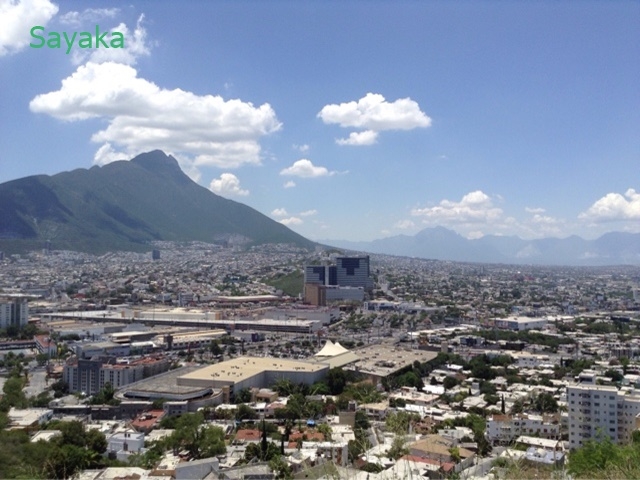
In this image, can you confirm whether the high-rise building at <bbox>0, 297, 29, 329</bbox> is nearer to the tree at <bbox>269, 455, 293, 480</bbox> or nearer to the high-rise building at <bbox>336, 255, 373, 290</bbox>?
the high-rise building at <bbox>336, 255, 373, 290</bbox>

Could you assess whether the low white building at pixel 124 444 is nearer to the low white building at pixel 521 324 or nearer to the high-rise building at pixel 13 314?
the high-rise building at pixel 13 314

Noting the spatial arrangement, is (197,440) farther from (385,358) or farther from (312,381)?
(385,358)

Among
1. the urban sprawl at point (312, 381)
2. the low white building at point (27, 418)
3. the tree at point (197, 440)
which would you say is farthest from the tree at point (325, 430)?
the low white building at point (27, 418)

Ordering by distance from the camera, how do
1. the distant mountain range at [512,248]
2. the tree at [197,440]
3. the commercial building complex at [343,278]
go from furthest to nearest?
the distant mountain range at [512,248] < the commercial building complex at [343,278] < the tree at [197,440]

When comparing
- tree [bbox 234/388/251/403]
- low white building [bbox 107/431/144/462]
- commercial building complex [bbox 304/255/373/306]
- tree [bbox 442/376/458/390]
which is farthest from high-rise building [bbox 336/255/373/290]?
low white building [bbox 107/431/144/462]

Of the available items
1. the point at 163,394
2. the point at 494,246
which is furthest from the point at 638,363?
the point at 494,246

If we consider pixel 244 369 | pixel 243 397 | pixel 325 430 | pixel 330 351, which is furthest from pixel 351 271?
pixel 325 430
